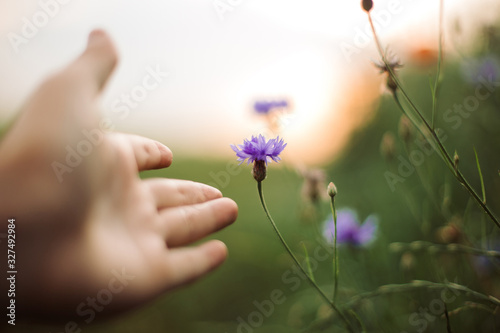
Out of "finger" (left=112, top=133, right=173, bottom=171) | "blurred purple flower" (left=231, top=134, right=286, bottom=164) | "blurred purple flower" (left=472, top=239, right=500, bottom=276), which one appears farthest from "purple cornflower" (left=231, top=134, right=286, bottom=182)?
"blurred purple flower" (left=472, top=239, right=500, bottom=276)

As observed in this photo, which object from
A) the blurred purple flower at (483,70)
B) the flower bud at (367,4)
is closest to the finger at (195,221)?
the flower bud at (367,4)

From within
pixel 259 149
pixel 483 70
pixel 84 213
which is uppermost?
pixel 483 70

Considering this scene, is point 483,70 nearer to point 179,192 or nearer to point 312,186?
point 312,186

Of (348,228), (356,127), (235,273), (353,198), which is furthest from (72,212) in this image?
(356,127)

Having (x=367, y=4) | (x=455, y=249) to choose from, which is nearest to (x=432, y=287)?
(x=455, y=249)

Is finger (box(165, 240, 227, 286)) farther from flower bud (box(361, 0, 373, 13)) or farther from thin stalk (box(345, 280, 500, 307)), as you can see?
flower bud (box(361, 0, 373, 13))

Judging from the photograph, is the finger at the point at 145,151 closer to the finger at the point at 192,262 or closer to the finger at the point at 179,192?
the finger at the point at 179,192
